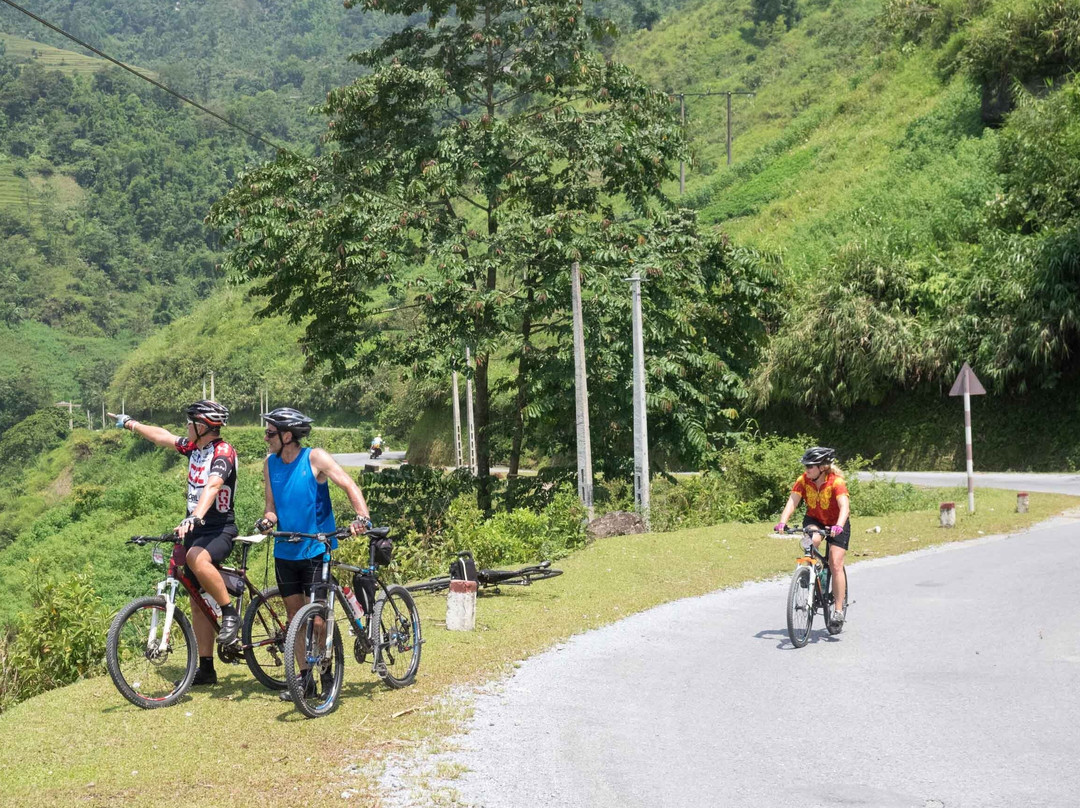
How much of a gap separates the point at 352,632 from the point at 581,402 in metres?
13.7

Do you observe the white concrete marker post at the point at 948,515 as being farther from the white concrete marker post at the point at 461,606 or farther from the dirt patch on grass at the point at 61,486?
the dirt patch on grass at the point at 61,486

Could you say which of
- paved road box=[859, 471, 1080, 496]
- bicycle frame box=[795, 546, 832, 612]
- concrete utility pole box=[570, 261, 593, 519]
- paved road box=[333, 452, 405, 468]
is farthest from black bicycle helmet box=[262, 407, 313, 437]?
paved road box=[333, 452, 405, 468]

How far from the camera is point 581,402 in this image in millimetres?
21703

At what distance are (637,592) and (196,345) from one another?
113 m

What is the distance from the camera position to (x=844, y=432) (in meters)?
38.6

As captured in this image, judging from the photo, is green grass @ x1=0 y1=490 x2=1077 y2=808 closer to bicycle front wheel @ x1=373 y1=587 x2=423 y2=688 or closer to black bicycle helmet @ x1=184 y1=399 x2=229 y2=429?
bicycle front wheel @ x1=373 y1=587 x2=423 y2=688

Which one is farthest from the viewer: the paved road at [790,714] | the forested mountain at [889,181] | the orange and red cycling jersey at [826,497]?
the forested mountain at [889,181]

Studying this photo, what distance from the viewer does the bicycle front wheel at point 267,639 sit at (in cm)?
802

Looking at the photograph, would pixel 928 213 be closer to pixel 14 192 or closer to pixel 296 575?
pixel 296 575

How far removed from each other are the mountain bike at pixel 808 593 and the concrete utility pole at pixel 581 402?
10.6 meters

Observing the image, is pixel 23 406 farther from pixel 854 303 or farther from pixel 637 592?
pixel 637 592

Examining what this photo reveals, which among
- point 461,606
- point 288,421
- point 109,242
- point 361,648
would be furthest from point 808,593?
point 109,242

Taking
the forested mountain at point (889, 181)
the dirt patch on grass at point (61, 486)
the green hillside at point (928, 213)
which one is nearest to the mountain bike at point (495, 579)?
the forested mountain at point (889, 181)

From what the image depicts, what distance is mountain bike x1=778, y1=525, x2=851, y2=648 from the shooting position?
997 cm
